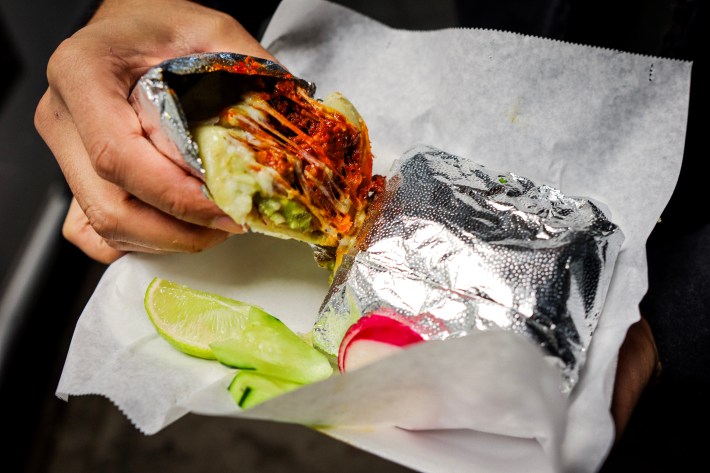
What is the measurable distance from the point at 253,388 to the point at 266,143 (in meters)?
0.52

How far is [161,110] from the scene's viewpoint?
1196 mm

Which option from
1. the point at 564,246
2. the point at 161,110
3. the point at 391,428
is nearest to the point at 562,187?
the point at 564,246

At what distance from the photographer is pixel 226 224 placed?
4.26ft

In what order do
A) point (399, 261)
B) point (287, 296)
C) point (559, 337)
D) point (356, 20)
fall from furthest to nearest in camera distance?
point (356, 20), point (287, 296), point (399, 261), point (559, 337)

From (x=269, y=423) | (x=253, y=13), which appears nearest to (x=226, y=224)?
(x=269, y=423)

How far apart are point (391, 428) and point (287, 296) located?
19.8 inches

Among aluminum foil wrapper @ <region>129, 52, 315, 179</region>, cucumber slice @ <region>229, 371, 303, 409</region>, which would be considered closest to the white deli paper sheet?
cucumber slice @ <region>229, 371, 303, 409</region>

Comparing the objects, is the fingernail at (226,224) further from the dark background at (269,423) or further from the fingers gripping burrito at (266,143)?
the dark background at (269,423)

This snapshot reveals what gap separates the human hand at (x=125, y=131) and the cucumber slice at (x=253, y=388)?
325 millimetres

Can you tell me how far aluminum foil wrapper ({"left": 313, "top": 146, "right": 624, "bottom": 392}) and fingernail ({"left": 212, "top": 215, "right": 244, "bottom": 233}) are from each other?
261 mm

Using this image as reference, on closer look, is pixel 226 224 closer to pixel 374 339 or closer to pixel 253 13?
pixel 374 339

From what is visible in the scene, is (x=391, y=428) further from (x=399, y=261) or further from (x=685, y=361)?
(x=685, y=361)

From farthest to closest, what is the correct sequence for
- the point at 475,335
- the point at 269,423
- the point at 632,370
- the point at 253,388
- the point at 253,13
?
1. the point at 253,13
2. the point at 269,423
3. the point at 632,370
4. the point at 253,388
5. the point at 475,335

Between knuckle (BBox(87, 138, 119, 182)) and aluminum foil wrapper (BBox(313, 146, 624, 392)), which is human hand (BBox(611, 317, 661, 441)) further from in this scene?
knuckle (BBox(87, 138, 119, 182))
